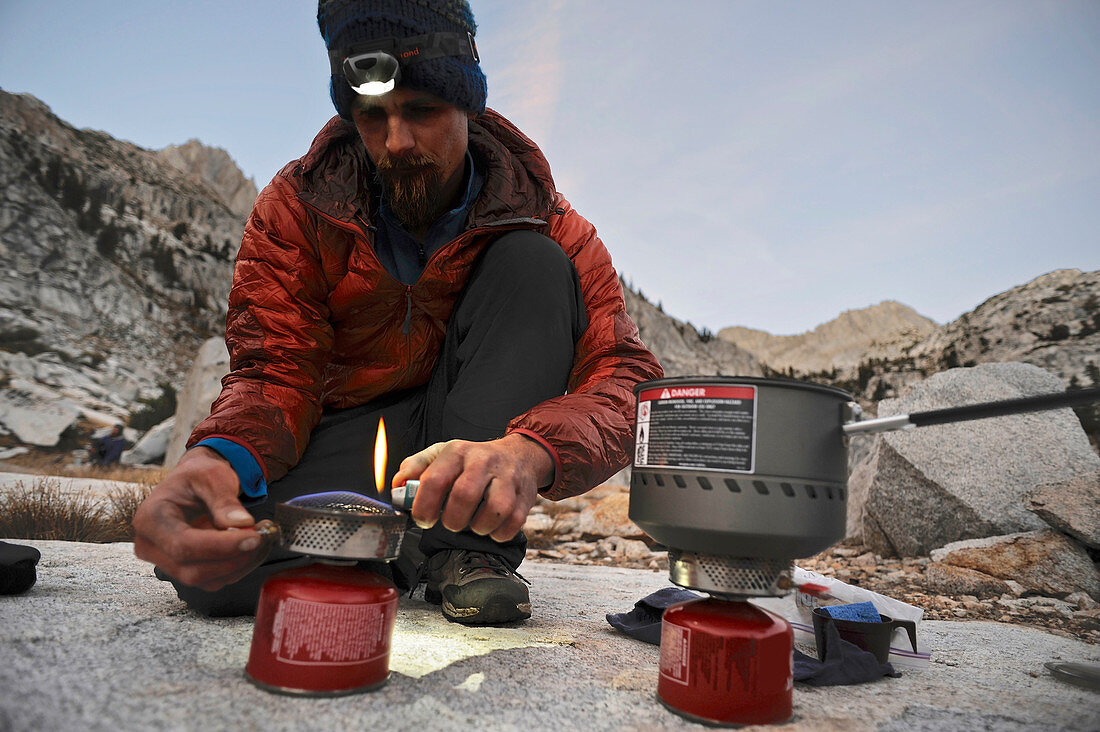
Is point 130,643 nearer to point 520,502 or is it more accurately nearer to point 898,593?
point 520,502

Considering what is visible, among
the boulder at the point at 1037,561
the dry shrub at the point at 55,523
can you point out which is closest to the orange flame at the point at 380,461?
the dry shrub at the point at 55,523

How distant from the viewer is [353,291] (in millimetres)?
2070

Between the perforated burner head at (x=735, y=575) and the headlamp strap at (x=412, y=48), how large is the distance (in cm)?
167

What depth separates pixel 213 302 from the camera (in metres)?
28.8

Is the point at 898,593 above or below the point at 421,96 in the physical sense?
below

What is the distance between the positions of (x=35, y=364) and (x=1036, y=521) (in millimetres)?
23028

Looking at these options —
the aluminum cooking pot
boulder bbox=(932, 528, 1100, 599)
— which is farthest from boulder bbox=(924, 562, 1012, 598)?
the aluminum cooking pot

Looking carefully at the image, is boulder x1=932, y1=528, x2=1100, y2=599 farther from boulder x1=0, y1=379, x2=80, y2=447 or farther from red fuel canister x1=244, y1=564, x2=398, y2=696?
boulder x1=0, y1=379, x2=80, y2=447

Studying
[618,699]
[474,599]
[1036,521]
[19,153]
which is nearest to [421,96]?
[474,599]

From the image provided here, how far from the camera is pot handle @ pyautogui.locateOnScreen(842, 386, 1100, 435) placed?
2.75 feet

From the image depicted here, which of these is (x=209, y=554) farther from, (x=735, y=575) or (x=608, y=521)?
(x=608, y=521)

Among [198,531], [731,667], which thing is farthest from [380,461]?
[731,667]

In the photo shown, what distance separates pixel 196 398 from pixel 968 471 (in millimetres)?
9855

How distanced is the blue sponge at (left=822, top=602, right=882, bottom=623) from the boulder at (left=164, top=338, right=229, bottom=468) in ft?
30.6
